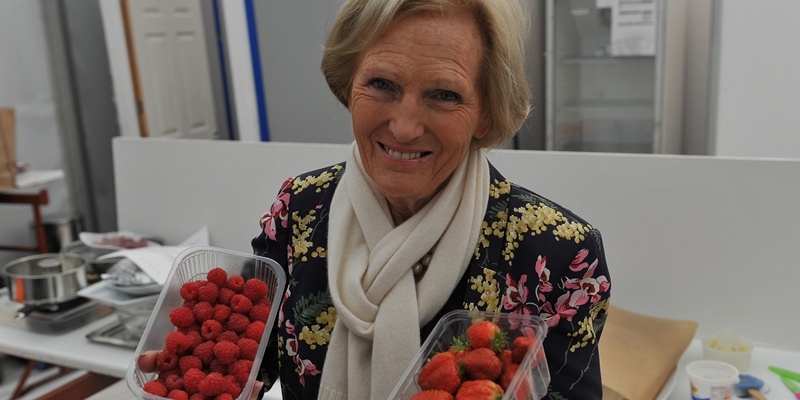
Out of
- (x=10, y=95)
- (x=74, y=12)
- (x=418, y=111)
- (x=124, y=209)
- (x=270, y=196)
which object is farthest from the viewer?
(x=74, y=12)

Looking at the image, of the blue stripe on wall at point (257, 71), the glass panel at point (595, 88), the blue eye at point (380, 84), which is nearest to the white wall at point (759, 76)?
the glass panel at point (595, 88)

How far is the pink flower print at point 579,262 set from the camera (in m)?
1.01

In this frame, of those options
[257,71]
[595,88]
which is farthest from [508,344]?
[595,88]

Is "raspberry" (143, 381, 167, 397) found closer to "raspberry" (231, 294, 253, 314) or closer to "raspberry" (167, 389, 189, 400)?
"raspberry" (167, 389, 189, 400)

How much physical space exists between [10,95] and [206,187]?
198 cm

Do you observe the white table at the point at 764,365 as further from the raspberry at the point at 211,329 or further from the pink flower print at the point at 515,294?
the raspberry at the point at 211,329

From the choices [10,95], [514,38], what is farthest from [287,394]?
[10,95]

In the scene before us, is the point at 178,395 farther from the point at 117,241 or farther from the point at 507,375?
the point at 117,241

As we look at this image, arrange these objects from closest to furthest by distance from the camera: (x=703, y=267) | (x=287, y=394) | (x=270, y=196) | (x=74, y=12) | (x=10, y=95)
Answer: (x=287, y=394) → (x=703, y=267) → (x=270, y=196) → (x=10, y=95) → (x=74, y=12)

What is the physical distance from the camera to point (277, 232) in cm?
117

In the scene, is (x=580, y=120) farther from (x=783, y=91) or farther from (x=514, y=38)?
(x=514, y=38)

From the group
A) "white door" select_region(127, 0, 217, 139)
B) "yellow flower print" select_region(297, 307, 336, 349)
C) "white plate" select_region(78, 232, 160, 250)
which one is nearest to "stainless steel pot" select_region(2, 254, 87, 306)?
"white plate" select_region(78, 232, 160, 250)

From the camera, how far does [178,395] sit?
2.81ft

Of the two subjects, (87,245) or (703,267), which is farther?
(87,245)
